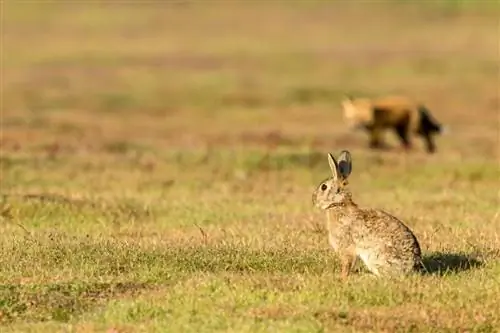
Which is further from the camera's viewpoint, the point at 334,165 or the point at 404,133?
the point at 404,133

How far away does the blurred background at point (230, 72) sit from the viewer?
92.8 feet

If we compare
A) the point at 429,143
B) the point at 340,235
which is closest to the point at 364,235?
the point at 340,235

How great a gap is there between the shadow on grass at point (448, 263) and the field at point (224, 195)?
0.09 feet

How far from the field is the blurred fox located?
0.47 metres

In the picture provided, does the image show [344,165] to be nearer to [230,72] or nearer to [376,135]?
[376,135]

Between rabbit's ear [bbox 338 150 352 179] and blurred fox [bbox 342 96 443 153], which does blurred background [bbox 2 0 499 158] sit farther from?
rabbit's ear [bbox 338 150 352 179]

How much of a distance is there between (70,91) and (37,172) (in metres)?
20.1

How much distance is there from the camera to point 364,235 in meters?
10.6

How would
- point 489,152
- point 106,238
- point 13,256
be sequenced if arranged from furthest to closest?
point 489,152 < point 106,238 < point 13,256

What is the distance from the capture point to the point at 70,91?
38906 millimetres

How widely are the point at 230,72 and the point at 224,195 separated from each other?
30.3 metres

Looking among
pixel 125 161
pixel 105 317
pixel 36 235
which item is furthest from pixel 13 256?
pixel 125 161

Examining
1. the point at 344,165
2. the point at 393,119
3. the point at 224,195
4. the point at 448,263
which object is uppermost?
the point at 344,165

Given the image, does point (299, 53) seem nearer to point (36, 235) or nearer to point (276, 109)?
point (276, 109)
